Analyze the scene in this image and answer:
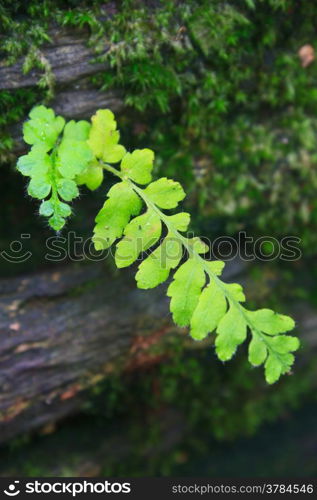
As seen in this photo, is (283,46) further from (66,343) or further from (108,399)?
(108,399)

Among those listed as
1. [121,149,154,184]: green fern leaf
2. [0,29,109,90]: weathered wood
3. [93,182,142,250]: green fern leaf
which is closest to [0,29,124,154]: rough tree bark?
[0,29,109,90]: weathered wood

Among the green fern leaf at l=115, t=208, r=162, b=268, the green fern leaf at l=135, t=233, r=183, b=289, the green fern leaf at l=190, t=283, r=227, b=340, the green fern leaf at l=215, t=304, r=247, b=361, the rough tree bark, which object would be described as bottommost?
the green fern leaf at l=215, t=304, r=247, b=361

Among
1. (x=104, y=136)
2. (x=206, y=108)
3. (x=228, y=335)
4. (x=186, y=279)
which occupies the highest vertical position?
(x=206, y=108)

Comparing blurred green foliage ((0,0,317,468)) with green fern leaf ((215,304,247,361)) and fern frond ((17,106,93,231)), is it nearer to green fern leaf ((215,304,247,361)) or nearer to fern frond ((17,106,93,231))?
fern frond ((17,106,93,231))

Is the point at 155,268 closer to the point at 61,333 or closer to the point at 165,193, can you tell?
the point at 165,193

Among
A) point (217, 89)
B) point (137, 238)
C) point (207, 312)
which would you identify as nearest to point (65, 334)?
point (137, 238)

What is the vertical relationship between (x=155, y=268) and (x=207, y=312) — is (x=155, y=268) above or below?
above

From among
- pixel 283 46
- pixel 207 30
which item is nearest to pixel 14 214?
pixel 207 30

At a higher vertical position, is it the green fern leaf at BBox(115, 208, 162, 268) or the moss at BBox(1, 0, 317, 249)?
the moss at BBox(1, 0, 317, 249)
